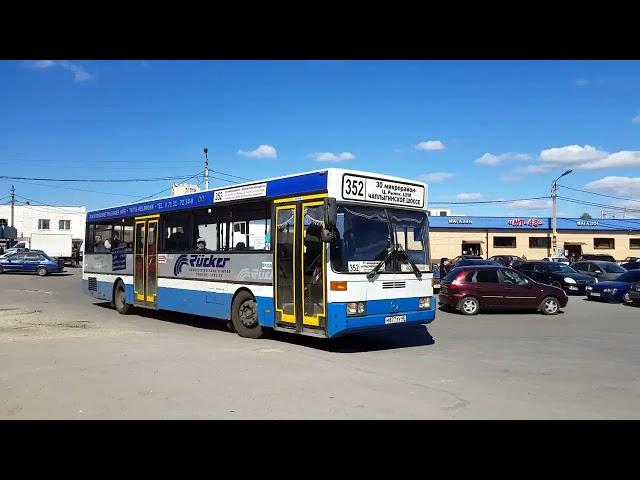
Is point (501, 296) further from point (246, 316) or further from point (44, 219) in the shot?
point (44, 219)

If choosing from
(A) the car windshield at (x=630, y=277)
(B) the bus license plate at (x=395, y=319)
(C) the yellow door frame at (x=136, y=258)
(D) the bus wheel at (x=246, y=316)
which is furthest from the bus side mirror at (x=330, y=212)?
(A) the car windshield at (x=630, y=277)

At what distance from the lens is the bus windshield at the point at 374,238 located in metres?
9.77

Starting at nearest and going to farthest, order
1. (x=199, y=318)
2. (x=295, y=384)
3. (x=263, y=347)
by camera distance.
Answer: (x=295, y=384), (x=263, y=347), (x=199, y=318)

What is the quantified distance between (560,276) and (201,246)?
17.7 metres

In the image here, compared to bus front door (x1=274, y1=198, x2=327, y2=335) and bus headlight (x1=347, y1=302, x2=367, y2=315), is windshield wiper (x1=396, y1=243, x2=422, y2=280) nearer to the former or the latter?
bus headlight (x1=347, y1=302, x2=367, y2=315)

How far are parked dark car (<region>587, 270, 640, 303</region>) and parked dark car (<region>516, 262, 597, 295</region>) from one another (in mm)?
2330

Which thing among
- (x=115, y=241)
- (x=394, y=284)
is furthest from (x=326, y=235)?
(x=115, y=241)

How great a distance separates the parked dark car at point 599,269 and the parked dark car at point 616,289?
139 inches

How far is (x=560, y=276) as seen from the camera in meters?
24.6
